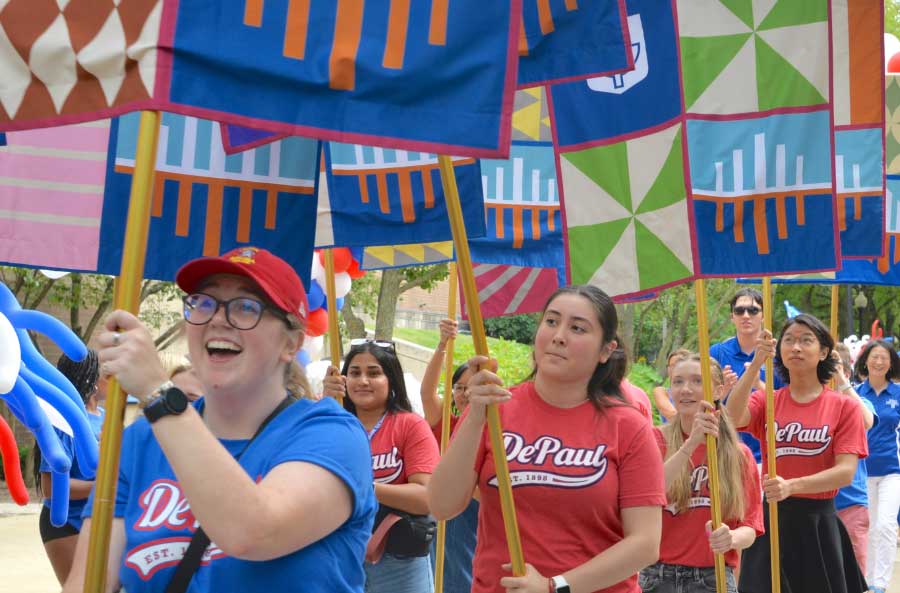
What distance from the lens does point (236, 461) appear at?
8.84 feet

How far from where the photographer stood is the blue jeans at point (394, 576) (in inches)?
251

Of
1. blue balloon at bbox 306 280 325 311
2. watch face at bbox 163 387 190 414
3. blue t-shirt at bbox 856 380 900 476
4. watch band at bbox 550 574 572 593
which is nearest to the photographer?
watch face at bbox 163 387 190 414

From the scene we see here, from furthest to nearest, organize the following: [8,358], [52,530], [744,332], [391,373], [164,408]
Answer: [744,332] → [391,373] → [52,530] → [8,358] → [164,408]

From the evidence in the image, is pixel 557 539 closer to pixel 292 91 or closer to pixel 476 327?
pixel 476 327

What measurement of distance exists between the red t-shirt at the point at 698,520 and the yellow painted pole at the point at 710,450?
Answer: 104 mm

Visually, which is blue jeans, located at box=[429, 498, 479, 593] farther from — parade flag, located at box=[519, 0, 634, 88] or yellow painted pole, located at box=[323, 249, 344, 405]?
parade flag, located at box=[519, 0, 634, 88]

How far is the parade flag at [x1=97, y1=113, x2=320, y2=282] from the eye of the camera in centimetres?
532

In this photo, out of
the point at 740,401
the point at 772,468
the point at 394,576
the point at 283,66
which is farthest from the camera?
the point at 740,401

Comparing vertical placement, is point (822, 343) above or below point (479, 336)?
below

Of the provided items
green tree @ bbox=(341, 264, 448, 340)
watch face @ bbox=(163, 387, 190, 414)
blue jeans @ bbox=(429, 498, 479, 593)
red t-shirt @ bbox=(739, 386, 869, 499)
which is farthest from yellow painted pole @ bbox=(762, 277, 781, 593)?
green tree @ bbox=(341, 264, 448, 340)

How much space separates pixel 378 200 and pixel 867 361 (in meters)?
7.20

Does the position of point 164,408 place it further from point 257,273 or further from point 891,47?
point 891,47

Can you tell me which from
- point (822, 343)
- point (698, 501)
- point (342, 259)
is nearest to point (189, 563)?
point (698, 501)

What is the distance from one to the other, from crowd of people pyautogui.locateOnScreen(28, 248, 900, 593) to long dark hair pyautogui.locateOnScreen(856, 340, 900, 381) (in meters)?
4.54
